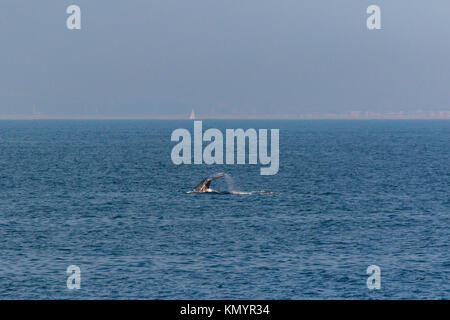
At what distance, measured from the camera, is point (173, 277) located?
4600 centimetres

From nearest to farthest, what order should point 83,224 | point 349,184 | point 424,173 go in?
point 83,224
point 349,184
point 424,173

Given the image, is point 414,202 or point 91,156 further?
point 91,156

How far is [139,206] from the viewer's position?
8188 centimetres

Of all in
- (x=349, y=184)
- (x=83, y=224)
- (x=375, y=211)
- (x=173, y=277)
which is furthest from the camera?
(x=349, y=184)

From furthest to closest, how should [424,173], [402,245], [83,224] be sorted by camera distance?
[424,173] < [83,224] < [402,245]

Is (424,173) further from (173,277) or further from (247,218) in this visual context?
(173,277)

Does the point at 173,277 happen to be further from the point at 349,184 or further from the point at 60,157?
the point at 60,157

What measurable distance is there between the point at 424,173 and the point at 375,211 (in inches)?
2061

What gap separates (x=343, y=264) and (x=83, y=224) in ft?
92.0
